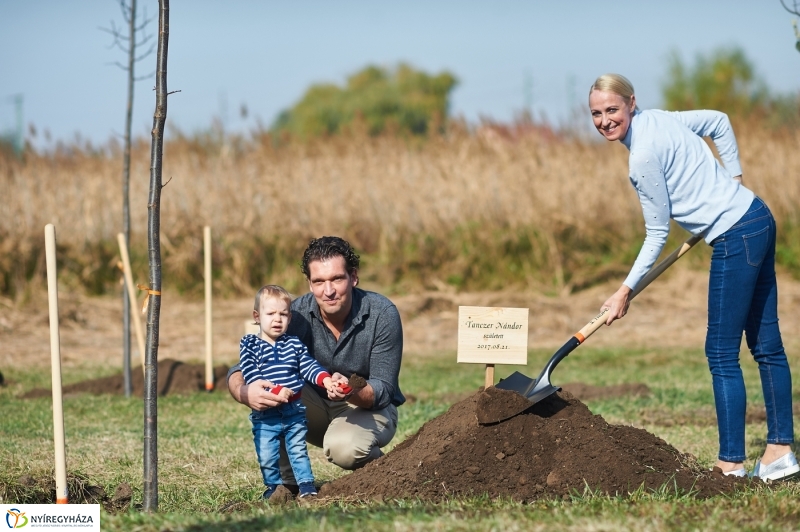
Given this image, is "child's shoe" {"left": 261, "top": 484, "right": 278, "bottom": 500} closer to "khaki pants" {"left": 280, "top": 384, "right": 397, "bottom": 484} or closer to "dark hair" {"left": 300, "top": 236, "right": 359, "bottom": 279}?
"khaki pants" {"left": 280, "top": 384, "right": 397, "bottom": 484}

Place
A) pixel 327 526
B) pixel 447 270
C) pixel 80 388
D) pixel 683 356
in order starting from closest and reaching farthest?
1. pixel 327 526
2. pixel 80 388
3. pixel 683 356
4. pixel 447 270

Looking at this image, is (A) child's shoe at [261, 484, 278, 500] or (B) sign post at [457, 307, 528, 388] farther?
(B) sign post at [457, 307, 528, 388]

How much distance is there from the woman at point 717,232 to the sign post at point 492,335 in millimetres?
482

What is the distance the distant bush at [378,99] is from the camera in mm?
52500

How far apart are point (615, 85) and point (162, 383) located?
17.4 feet

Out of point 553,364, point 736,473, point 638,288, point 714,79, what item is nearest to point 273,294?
point 553,364

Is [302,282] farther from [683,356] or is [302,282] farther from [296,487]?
[296,487]

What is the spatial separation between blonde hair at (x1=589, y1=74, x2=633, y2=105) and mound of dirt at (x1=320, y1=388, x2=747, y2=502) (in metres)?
1.49

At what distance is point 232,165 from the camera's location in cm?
1486

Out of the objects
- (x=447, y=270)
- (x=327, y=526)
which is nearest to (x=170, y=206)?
(x=447, y=270)

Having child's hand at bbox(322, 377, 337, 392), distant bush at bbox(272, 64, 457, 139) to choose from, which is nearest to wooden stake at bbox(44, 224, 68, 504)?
child's hand at bbox(322, 377, 337, 392)

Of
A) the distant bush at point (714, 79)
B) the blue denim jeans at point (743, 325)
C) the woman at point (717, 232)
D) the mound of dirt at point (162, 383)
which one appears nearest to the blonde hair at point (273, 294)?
the woman at point (717, 232)

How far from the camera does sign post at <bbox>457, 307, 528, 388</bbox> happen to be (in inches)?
189

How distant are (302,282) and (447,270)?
6.68 ft
